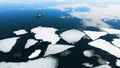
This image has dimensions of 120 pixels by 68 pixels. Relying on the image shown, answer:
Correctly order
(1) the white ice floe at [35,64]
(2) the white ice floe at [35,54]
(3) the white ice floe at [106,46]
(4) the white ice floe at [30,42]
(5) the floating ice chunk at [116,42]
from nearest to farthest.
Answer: (1) the white ice floe at [35,64], (2) the white ice floe at [35,54], (3) the white ice floe at [106,46], (4) the white ice floe at [30,42], (5) the floating ice chunk at [116,42]

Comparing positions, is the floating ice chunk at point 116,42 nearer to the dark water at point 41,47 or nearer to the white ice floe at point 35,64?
the dark water at point 41,47

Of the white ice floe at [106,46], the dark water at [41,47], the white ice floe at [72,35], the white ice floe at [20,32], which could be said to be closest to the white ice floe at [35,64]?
the dark water at [41,47]

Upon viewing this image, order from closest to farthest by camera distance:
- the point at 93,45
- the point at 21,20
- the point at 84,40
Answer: the point at 93,45 < the point at 84,40 < the point at 21,20

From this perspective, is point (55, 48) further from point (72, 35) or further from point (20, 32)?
point (20, 32)

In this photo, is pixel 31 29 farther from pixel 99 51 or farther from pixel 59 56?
pixel 99 51

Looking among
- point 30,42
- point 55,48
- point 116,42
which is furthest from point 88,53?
point 30,42

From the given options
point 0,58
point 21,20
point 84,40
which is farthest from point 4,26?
point 84,40
